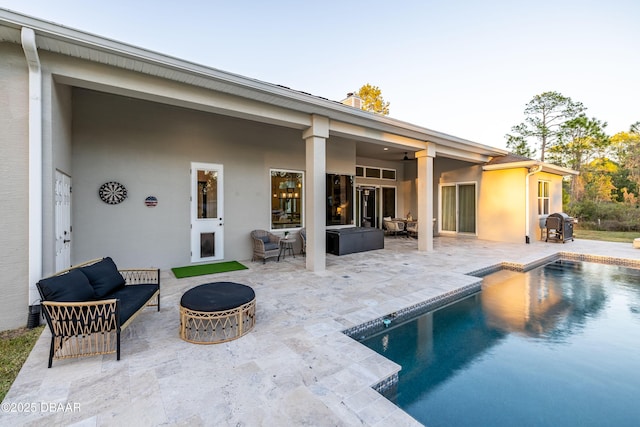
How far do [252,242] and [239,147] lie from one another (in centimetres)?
253

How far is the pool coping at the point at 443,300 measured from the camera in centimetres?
248

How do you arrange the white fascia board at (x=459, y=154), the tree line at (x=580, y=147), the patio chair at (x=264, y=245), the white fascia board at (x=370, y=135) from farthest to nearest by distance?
the tree line at (x=580, y=147) < the white fascia board at (x=459, y=154) < the patio chair at (x=264, y=245) < the white fascia board at (x=370, y=135)

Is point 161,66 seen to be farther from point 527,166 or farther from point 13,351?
point 527,166

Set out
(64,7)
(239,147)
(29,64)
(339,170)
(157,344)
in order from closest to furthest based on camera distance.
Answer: (157,344), (29,64), (64,7), (239,147), (339,170)

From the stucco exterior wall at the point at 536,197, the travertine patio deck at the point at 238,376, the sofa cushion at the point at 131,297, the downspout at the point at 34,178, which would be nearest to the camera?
the travertine patio deck at the point at 238,376

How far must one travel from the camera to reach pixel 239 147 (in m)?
6.95

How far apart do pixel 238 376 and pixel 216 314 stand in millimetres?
808

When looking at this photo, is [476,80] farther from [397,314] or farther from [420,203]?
[397,314]

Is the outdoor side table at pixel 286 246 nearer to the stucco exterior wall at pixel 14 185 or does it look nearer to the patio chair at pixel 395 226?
the stucco exterior wall at pixel 14 185

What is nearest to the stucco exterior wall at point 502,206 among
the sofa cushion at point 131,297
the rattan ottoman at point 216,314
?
the rattan ottoman at point 216,314

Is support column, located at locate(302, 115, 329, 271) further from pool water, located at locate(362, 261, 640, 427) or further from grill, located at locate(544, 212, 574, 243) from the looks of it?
grill, located at locate(544, 212, 574, 243)

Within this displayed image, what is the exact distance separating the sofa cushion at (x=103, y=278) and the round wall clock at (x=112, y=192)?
252 cm

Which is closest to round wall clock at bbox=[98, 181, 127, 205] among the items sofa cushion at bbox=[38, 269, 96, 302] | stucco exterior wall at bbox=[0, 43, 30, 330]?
stucco exterior wall at bbox=[0, 43, 30, 330]

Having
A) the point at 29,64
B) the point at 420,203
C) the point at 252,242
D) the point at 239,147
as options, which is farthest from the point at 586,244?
the point at 29,64
